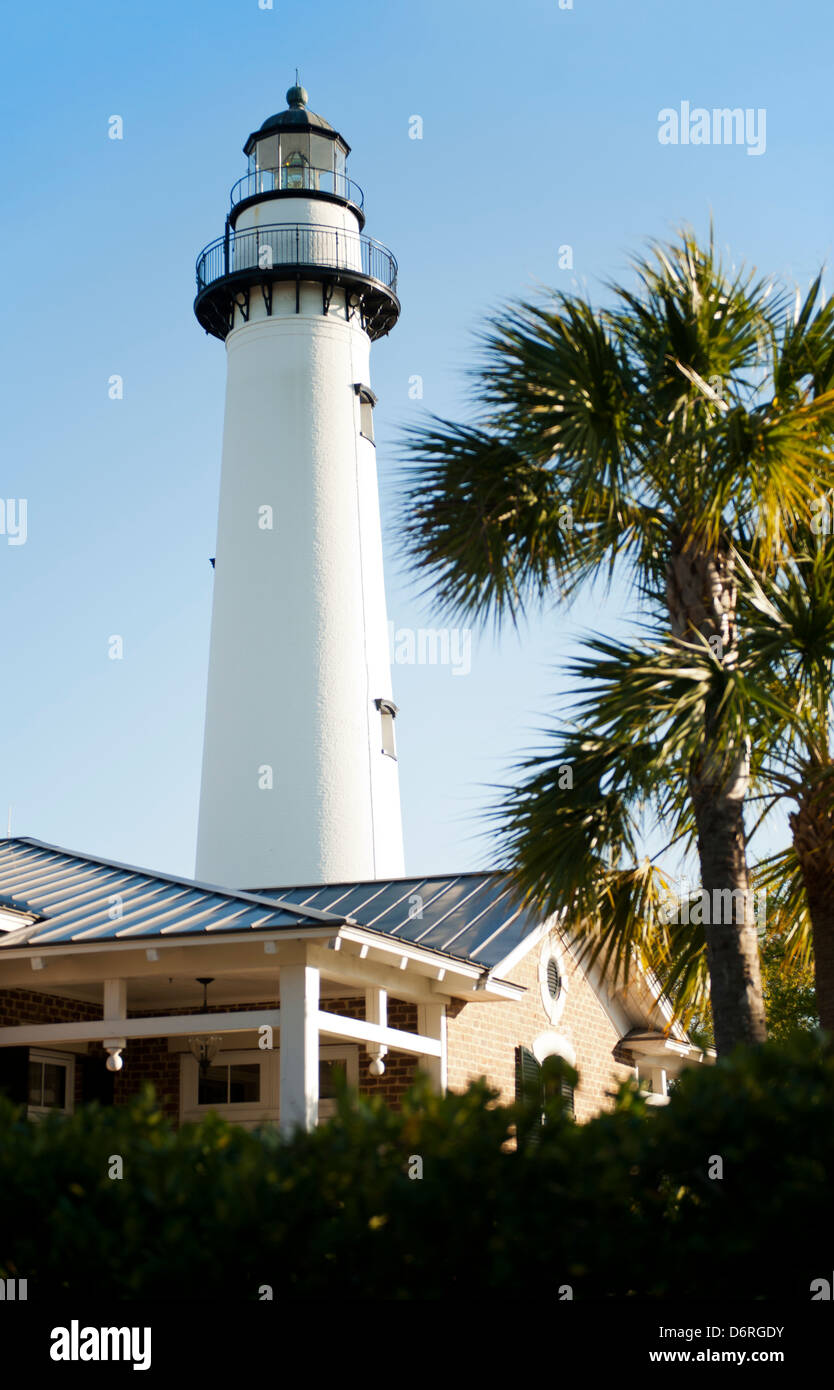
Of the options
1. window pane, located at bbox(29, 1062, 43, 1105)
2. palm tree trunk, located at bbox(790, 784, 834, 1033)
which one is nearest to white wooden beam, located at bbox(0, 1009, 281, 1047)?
window pane, located at bbox(29, 1062, 43, 1105)

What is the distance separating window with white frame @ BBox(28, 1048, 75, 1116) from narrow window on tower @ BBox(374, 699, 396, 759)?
28.1 ft

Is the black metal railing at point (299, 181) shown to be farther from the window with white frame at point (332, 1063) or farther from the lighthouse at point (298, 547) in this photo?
the window with white frame at point (332, 1063)

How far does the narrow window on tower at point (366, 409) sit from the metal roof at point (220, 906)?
8.94m

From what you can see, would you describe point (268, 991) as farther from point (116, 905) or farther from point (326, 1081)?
point (116, 905)

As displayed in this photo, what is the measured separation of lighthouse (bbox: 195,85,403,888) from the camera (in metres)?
20.6

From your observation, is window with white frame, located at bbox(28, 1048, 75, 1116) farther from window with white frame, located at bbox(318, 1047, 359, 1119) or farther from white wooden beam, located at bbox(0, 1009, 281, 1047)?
window with white frame, located at bbox(318, 1047, 359, 1119)

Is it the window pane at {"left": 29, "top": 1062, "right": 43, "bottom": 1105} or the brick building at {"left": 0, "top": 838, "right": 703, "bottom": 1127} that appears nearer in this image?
the brick building at {"left": 0, "top": 838, "right": 703, "bottom": 1127}

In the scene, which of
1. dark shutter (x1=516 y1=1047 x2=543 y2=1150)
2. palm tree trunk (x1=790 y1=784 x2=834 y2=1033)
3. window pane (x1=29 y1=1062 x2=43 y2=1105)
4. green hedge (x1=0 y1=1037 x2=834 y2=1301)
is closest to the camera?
green hedge (x1=0 y1=1037 x2=834 y2=1301)

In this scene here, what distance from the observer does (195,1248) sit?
5.36m

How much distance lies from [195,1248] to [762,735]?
16.3 feet

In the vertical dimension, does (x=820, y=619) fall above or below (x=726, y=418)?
below
